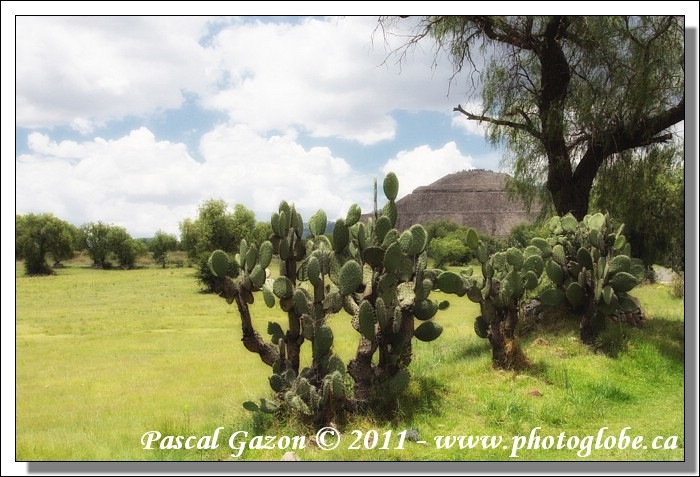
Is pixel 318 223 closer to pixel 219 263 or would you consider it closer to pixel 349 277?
pixel 349 277

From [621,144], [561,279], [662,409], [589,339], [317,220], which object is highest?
[621,144]

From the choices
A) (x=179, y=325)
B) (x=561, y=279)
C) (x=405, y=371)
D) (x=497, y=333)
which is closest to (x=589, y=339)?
(x=561, y=279)

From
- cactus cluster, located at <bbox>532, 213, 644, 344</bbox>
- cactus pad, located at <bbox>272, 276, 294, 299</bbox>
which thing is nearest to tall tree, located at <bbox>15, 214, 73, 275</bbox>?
cactus pad, located at <bbox>272, 276, 294, 299</bbox>

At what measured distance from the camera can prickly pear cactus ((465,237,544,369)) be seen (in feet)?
21.5

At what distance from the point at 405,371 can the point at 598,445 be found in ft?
5.61

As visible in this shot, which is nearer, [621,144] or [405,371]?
[405,371]

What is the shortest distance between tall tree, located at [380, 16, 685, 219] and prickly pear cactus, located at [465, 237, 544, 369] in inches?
123

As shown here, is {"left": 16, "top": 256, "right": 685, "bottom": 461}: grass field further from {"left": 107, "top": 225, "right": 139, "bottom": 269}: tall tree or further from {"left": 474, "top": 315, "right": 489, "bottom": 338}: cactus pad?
{"left": 107, "top": 225, "right": 139, "bottom": 269}: tall tree

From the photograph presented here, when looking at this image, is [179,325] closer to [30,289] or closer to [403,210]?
[30,289]

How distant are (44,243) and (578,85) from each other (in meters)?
11.0

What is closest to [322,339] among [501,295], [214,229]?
[501,295]

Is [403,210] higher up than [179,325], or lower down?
higher up

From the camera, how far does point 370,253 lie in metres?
4.95

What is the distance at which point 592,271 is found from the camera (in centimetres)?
773
